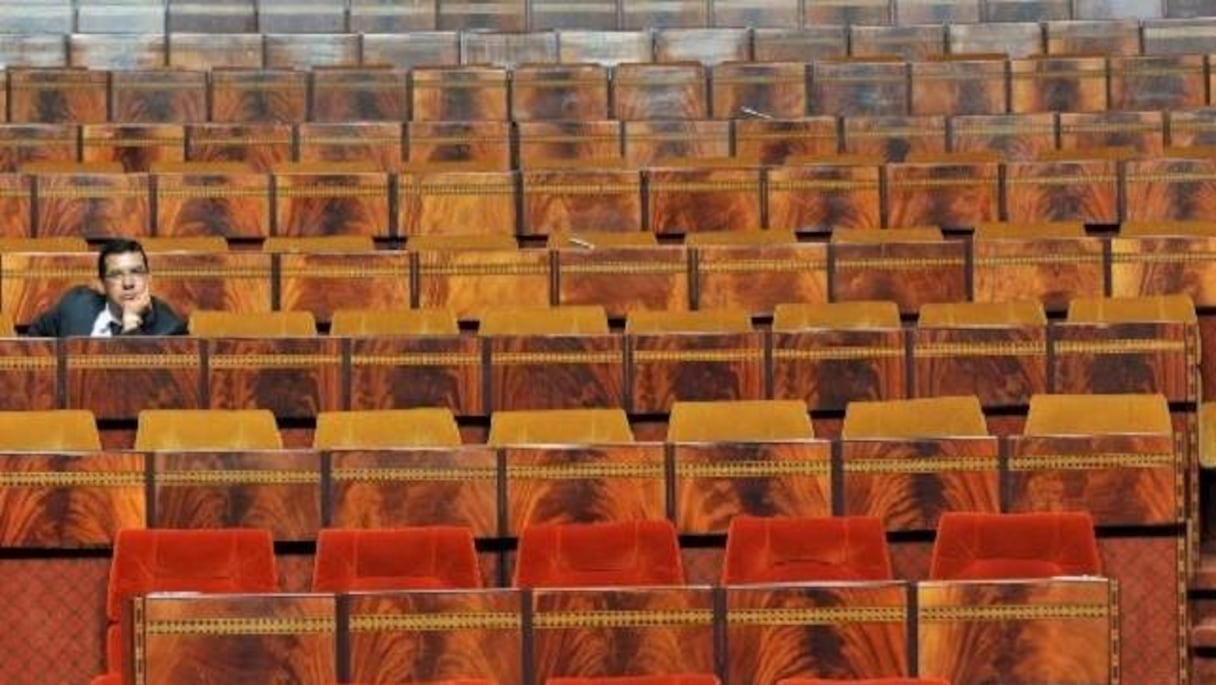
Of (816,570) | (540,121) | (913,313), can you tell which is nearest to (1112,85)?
(540,121)

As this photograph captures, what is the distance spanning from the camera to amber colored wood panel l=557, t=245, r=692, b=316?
314 centimetres

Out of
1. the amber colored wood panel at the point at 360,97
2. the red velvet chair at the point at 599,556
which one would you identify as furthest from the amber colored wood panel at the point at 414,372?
the amber colored wood panel at the point at 360,97

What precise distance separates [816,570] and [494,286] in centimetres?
97

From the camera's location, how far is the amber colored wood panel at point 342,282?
312 centimetres

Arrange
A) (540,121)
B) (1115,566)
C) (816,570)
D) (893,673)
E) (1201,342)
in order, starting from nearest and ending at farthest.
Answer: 1. (893,673)
2. (816,570)
3. (1115,566)
4. (1201,342)
5. (540,121)

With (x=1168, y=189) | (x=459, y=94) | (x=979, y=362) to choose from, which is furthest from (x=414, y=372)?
(x=459, y=94)

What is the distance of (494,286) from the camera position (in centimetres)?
313

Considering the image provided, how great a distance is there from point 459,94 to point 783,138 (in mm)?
535

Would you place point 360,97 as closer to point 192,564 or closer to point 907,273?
point 907,273

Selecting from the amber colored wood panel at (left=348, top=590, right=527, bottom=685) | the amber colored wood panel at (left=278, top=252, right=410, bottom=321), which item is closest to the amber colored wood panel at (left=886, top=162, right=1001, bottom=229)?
the amber colored wood panel at (left=278, top=252, right=410, bottom=321)

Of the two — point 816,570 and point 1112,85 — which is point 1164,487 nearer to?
point 816,570

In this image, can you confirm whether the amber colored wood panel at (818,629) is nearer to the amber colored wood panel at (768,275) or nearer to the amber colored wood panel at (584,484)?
the amber colored wood panel at (584,484)

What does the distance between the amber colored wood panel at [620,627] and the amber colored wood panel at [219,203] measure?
153 cm

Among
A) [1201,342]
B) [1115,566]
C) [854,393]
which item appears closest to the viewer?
[1115,566]
